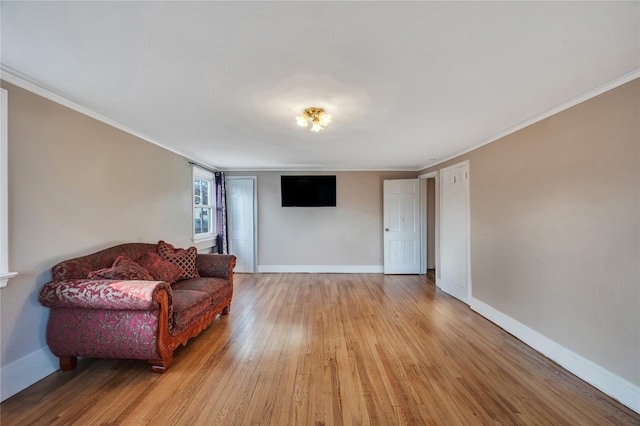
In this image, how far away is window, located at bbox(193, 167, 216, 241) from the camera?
4582 mm

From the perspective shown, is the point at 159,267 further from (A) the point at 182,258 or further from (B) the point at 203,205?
(B) the point at 203,205

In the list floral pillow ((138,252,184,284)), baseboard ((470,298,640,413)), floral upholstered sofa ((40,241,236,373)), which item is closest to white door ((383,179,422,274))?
baseboard ((470,298,640,413))

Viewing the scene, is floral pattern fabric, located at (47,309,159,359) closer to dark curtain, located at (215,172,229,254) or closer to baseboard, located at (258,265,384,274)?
dark curtain, located at (215,172,229,254)

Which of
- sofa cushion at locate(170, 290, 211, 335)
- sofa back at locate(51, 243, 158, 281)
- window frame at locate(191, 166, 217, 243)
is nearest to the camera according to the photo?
sofa back at locate(51, 243, 158, 281)

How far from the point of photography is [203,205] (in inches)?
193

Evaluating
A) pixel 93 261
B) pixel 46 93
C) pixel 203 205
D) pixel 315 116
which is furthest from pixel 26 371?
pixel 203 205

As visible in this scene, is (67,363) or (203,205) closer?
(67,363)

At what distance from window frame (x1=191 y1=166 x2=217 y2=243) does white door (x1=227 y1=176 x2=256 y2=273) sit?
13.9 inches

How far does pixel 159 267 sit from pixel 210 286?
588mm

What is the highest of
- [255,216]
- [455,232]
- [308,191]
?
[308,191]

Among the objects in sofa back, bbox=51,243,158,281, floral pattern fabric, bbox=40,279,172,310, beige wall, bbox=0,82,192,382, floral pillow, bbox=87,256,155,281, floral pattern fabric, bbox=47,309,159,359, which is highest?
beige wall, bbox=0,82,192,382

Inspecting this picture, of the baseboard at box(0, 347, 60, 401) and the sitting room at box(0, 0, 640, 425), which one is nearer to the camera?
the sitting room at box(0, 0, 640, 425)

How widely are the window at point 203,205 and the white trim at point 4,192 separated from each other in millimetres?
2605

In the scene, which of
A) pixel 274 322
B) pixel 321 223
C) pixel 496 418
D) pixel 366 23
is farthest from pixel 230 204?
pixel 496 418
